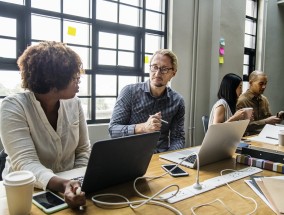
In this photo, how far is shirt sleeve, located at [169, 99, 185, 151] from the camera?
6.23 feet

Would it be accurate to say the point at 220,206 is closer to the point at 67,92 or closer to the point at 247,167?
the point at 247,167

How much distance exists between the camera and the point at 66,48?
1287 millimetres

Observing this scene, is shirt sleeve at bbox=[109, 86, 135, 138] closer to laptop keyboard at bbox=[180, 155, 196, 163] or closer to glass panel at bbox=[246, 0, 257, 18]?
laptop keyboard at bbox=[180, 155, 196, 163]

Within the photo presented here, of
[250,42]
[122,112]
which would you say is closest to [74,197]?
[122,112]

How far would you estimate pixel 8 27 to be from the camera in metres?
2.46

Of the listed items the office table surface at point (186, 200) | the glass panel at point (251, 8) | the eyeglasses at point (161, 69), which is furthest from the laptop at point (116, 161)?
the glass panel at point (251, 8)

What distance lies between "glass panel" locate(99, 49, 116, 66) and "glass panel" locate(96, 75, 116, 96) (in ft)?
0.55

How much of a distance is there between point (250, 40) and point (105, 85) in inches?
135

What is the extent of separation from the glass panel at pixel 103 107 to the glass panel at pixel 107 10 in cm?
97

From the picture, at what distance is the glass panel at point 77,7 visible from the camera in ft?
9.20

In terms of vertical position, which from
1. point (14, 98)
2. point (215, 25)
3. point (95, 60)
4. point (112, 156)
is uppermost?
point (215, 25)

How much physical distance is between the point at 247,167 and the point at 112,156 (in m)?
0.81

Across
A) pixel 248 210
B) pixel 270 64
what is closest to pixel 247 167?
pixel 248 210

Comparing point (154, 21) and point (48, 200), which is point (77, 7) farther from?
point (48, 200)
